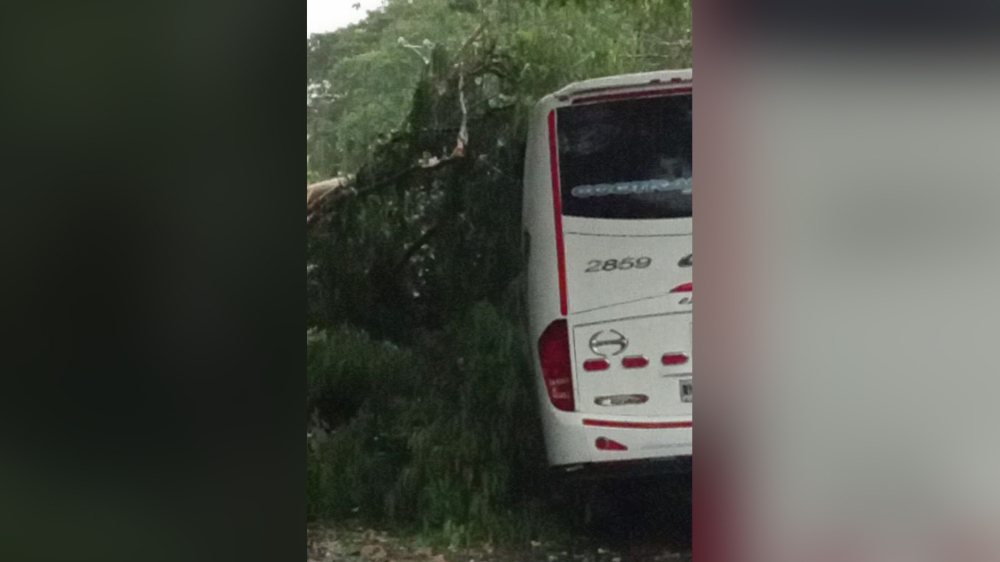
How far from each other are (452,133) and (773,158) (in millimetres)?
1548

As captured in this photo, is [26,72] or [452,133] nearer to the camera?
[26,72]

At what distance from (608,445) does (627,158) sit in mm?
1219

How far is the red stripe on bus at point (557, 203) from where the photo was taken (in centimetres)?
408

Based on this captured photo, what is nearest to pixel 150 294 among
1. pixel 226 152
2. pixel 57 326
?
pixel 57 326

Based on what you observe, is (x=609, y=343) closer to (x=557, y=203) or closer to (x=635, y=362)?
(x=635, y=362)

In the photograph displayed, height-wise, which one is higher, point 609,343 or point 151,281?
point 151,281

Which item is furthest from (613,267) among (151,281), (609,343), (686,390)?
(151,281)

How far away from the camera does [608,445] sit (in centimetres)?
413

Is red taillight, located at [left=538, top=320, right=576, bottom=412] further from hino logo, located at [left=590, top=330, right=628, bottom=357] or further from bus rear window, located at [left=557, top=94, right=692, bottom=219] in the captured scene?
bus rear window, located at [left=557, top=94, right=692, bottom=219]

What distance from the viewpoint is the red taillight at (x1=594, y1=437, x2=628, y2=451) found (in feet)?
13.5

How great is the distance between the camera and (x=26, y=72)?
144cm

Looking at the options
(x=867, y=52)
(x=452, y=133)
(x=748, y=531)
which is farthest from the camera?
(x=452, y=133)

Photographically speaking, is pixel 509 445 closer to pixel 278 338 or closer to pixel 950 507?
pixel 950 507

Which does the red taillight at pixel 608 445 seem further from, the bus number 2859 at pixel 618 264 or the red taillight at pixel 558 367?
the bus number 2859 at pixel 618 264
